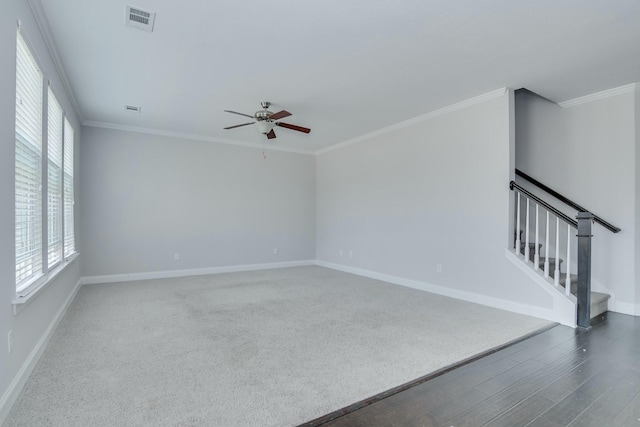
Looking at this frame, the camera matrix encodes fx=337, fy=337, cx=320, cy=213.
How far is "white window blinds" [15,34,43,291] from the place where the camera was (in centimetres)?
227

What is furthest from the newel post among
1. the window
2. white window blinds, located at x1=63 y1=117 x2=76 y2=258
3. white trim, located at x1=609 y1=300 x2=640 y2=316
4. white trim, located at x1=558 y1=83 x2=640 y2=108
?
white window blinds, located at x1=63 y1=117 x2=76 y2=258

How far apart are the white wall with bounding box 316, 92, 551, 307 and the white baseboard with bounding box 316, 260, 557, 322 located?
5 centimetres

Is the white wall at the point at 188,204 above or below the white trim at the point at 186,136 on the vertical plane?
below

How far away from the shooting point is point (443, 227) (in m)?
4.82

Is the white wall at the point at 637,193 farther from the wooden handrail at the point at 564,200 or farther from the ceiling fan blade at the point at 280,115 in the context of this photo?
the ceiling fan blade at the point at 280,115

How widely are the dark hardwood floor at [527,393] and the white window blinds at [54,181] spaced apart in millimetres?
3130

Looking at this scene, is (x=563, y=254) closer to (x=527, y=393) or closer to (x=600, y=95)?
(x=600, y=95)

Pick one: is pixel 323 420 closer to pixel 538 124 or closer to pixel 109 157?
pixel 538 124

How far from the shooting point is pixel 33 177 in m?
2.59

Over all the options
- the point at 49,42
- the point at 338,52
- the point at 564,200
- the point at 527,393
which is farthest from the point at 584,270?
the point at 49,42

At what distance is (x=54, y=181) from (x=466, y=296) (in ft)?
16.3

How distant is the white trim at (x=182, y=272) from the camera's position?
18.0 feet

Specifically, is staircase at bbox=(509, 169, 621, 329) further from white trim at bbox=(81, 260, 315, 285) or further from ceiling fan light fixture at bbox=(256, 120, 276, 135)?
white trim at bbox=(81, 260, 315, 285)

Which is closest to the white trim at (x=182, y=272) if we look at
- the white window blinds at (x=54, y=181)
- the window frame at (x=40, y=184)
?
the window frame at (x=40, y=184)
